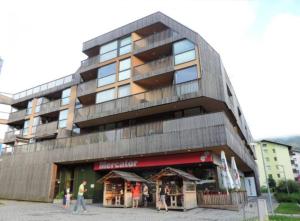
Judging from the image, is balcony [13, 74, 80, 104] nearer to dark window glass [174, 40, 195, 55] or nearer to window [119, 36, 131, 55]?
window [119, 36, 131, 55]

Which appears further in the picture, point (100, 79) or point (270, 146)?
point (270, 146)

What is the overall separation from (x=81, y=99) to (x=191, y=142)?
616 inches

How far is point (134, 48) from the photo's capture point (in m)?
25.0

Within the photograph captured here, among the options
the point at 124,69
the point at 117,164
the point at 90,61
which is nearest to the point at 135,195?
the point at 117,164

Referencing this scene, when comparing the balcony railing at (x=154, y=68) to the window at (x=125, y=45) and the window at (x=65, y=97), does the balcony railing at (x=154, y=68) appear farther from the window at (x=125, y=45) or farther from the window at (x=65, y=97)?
the window at (x=65, y=97)

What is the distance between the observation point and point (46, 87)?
112 feet

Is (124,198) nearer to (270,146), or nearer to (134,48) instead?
(134,48)

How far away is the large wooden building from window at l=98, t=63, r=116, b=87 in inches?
4.7

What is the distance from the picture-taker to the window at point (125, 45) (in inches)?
1008

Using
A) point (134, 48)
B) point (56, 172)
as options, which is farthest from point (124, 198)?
point (134, 48)

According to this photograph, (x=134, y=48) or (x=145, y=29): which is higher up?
(x=145, y=29)

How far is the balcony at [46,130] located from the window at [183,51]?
56.4 ft

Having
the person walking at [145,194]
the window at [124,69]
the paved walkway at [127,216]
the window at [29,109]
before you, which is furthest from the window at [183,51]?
the window at [29,109]

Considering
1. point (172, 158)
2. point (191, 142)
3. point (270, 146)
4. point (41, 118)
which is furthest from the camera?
point (270, 146)
